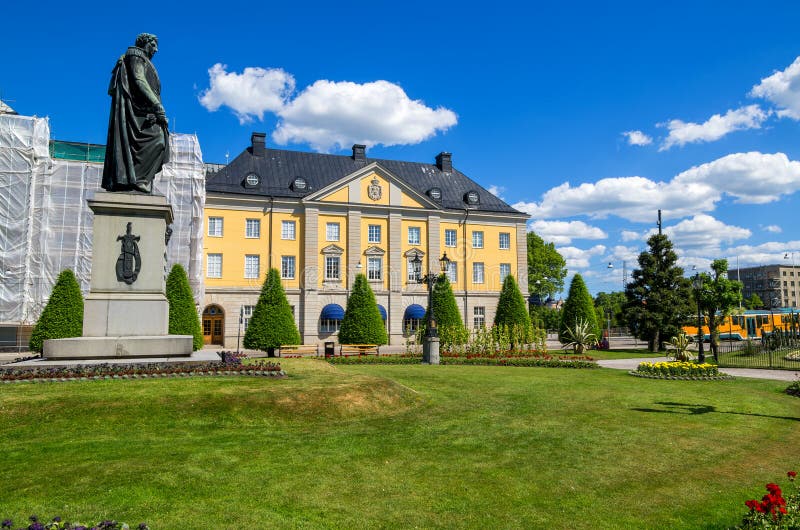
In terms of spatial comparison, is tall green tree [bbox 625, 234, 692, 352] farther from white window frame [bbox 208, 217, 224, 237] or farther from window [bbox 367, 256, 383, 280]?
white window frame [bbox 208, 217, 224, 237]

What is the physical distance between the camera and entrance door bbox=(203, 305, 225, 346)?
42938 mm

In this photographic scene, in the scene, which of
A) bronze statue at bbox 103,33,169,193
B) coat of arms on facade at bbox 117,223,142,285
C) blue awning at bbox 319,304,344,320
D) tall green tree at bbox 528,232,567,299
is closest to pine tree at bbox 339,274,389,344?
blue awning at bbox 319,304,344,320

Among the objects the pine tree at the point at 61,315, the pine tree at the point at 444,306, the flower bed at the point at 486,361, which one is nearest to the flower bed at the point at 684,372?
the flower bed at the point at 486,361

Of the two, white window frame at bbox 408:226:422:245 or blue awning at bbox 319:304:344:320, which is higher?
white window frame at bbox 408:226:422:245

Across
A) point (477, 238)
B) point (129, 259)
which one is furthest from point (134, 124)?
point (477, 238)

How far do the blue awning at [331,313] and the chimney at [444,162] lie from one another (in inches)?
772

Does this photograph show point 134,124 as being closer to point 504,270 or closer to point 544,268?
point 504,270

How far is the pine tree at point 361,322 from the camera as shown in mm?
39250

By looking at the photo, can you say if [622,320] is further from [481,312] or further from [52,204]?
[52,204]

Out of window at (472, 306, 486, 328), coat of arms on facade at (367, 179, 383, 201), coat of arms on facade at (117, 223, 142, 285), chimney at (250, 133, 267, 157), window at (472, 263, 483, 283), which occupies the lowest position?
window at (472, 306, 486, 328)

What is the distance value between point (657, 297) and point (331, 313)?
1015 inches

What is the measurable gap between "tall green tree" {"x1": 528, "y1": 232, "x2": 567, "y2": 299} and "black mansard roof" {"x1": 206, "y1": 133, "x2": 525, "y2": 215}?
16023 mm

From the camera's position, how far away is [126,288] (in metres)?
13.4

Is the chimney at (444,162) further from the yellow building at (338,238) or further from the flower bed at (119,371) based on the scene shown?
the flower bed at (119,371)
